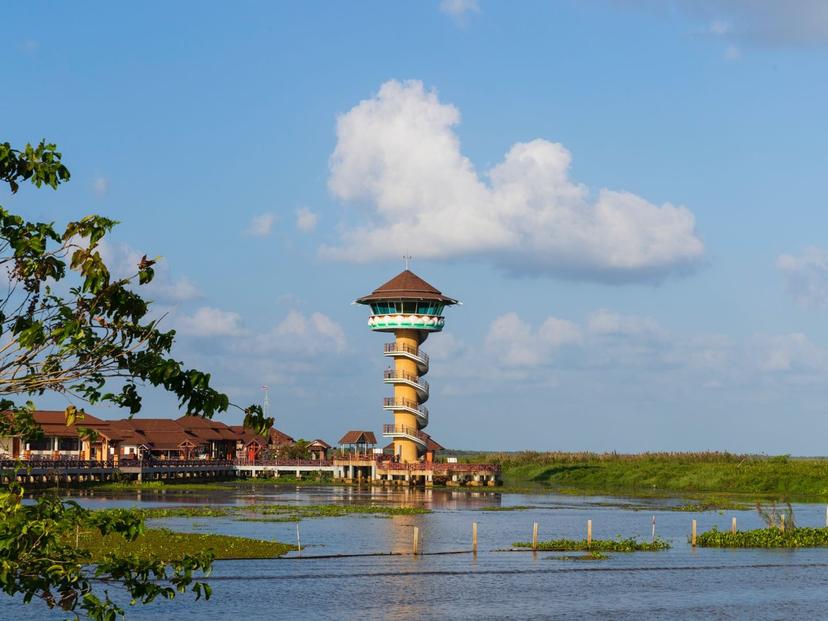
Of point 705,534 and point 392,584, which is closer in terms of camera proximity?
point 392,584

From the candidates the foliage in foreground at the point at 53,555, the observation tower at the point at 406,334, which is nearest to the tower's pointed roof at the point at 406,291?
the observation tower at the point at 406,334

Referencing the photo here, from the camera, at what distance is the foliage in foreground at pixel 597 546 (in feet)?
189

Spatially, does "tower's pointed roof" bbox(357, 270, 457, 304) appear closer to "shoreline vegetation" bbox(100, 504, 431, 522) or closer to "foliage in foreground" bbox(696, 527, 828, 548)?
"shoreline vegetation" bbox(100, 504, 431, 522)

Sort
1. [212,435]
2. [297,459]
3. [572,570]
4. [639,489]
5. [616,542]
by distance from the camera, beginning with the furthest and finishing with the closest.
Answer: [212,435] < [297,459] < [639,489] < [616,542] < [572,570]

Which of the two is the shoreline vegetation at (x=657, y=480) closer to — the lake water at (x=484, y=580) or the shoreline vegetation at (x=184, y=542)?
the lake water at (x=484, y=580)

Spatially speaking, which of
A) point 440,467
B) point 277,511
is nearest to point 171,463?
point 440,467

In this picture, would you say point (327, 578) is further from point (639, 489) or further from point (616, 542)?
point (639, 489)

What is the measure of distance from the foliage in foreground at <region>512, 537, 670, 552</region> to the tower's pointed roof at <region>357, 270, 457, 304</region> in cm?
5341

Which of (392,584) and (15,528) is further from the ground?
(15,528)

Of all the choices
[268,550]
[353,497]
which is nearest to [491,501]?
[353,497]

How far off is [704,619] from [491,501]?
2172 inches

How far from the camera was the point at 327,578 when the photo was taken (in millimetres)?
47031

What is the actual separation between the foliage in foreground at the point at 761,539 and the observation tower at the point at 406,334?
51.6m

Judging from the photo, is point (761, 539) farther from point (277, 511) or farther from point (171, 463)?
point (171, 463)
